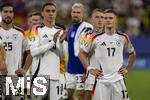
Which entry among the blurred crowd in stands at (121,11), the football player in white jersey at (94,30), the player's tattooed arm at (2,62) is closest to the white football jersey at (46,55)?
the player's tattooed arm at (2,62)

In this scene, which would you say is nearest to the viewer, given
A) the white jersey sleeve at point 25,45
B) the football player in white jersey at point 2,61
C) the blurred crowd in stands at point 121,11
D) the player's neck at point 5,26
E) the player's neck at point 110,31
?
the football player in white jersey at point 2,61

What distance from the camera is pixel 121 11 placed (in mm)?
31797

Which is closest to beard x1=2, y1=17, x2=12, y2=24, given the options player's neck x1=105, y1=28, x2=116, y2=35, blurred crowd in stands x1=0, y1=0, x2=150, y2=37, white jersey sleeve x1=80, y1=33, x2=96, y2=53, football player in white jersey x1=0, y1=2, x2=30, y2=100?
football player in white jersey x1=0, y1=2, x2=30, y2=100

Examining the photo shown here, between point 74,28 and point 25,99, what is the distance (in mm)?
2590

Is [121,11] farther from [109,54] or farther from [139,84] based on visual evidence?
[109,54]

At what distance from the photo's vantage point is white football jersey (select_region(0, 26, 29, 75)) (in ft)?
42.2

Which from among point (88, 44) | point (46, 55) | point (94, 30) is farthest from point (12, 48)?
point (94, 30)

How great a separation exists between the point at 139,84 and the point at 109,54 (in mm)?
11477

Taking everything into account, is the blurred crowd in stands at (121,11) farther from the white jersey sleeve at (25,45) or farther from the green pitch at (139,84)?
the white jersey sleeve at (25,45)

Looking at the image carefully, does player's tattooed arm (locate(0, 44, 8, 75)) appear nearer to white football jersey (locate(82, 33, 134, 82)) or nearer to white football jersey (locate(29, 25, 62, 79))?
white football jersey (locate(29, 25, 62, 79))

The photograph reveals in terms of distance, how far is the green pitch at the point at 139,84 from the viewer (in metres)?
20.3

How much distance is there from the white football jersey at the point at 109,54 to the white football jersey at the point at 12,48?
1.39 m

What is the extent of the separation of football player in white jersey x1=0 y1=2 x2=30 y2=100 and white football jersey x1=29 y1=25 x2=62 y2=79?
256 mm

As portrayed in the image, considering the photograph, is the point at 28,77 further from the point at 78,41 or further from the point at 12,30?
the point at 78,41
